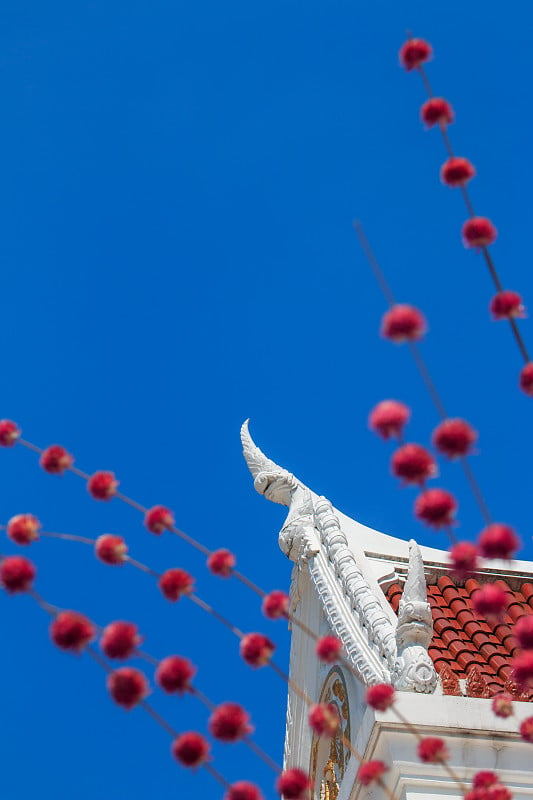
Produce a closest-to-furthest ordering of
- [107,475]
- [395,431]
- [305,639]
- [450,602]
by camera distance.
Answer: [395,431]
[107,475]
[450,602]
[305,639]

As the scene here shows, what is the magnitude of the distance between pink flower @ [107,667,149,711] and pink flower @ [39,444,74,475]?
0.80m

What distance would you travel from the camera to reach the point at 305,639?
1195 cm

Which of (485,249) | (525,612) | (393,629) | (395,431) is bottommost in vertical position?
(395,431)

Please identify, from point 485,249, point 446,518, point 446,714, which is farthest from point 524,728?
point 446,714

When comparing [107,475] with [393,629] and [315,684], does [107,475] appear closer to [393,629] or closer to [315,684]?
[393,629]

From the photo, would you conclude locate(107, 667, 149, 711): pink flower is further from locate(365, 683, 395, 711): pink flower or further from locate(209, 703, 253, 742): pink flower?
locate(365, 683, 395, 711): pink flower

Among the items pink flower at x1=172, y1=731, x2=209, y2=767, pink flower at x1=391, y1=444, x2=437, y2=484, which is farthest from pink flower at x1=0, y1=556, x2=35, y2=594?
pink flower at x1=391, y1=444, x2=437, y2=484

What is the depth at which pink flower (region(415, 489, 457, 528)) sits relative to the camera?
3293 mm

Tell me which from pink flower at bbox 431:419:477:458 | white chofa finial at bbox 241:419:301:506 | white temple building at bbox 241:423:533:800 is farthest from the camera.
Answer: white chofa finial at bbox 241:419:301:506

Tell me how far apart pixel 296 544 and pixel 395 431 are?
8.14 m

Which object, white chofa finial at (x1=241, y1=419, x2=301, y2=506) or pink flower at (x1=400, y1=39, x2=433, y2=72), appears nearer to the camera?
pink flower at (x1=400, y1=39, x2=433, y2=72)

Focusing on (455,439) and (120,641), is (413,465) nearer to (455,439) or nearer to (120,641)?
(455,439)

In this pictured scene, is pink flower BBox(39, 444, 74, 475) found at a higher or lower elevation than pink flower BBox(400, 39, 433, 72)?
lower

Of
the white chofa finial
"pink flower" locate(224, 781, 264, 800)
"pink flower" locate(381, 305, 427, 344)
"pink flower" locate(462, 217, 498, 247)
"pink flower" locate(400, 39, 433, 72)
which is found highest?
the white chofa finial
